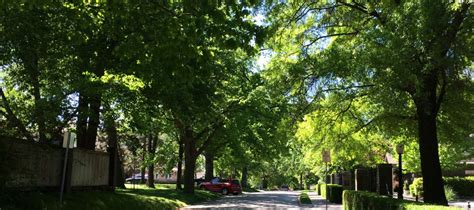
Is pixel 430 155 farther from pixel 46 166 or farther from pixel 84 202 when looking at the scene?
pixel 46 166

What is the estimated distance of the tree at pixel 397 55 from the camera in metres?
12.8

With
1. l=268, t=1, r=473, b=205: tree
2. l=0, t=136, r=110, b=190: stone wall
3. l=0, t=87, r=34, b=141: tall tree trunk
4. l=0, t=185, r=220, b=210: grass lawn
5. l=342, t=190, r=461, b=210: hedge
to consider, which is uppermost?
l=268, t=1, r=473, b=205: tree

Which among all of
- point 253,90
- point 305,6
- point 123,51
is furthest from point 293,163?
point 123,51

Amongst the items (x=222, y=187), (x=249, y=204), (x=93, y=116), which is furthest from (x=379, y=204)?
(x=222, y=187)

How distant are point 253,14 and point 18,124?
30.0 ft

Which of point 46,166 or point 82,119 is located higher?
point 82,119

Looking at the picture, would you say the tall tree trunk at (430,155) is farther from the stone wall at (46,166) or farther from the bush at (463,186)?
the bush at (463,186)

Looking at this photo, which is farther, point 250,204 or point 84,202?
point 250,204

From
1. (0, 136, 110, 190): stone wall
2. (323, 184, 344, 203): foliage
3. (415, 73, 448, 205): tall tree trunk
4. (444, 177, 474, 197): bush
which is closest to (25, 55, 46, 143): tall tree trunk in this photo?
(0, 136, 110, 190): stone wall

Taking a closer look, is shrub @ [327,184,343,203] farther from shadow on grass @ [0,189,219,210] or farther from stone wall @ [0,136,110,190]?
stone wall @ [0,136,110,190]

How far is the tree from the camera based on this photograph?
1279 centimetres

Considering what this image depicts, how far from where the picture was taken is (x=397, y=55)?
41.7ft

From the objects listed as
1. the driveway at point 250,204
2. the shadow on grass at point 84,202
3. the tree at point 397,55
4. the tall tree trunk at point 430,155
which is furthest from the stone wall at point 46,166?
the tall tree trunk at point 430,155

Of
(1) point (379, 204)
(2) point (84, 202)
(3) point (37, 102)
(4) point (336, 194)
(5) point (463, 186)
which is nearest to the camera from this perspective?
(1) point (379, 204)
